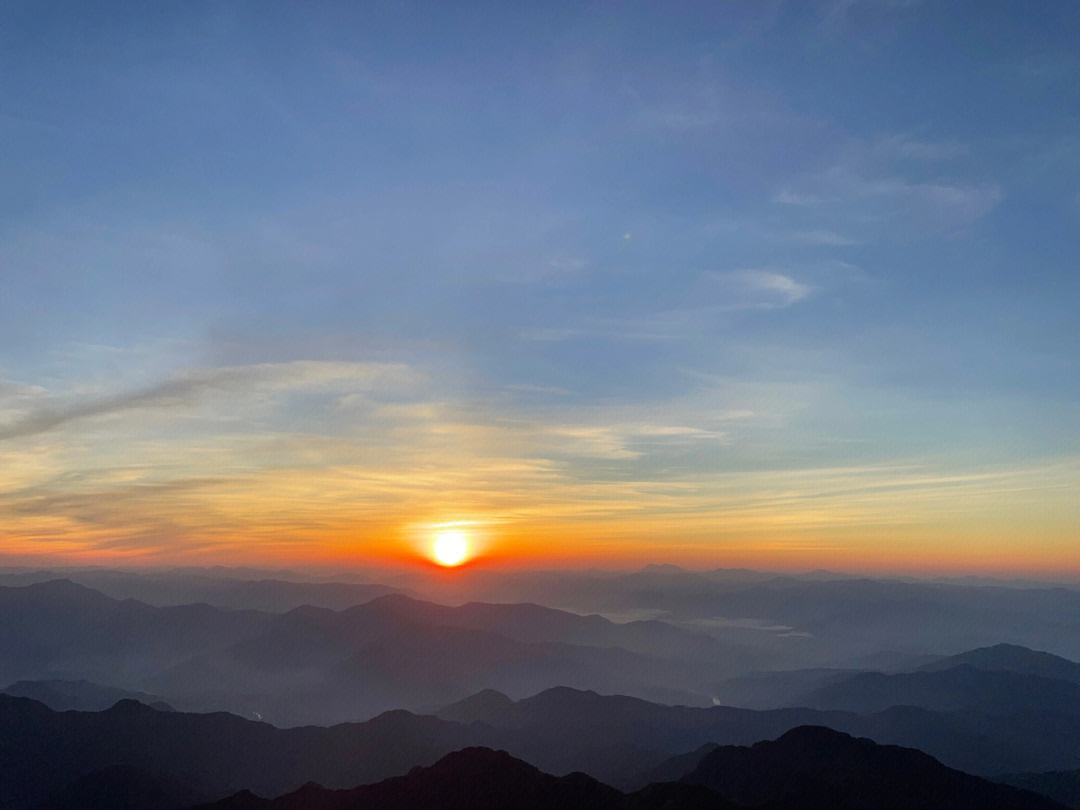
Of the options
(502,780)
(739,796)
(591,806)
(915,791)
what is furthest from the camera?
(739,796)

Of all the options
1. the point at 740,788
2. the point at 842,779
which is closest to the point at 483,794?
the point at 740,788

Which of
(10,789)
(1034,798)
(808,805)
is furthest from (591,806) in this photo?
(10,789)

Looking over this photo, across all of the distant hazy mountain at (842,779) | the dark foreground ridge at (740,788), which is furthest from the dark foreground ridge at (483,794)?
the distant hazy mountain at (842,779)

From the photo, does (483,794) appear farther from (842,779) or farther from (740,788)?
(842,779)

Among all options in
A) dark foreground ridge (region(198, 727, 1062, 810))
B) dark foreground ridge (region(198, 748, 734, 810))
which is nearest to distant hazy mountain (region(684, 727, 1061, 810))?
dark foreground ridge (region(198, 727, 1062, 810))

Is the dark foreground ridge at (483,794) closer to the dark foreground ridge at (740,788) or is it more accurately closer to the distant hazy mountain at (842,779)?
the dark foreground ridge at (740,788)

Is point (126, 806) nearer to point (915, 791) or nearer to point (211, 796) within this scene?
point (211, 796)

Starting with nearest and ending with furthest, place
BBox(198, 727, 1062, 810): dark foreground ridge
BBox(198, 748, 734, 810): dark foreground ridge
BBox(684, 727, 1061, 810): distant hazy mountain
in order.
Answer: BBox(198, 748, 734, 810): dark foreground ridge, BBox(198, 727, 1062, 810): dark foreground ridge, BBox(684, 727, 1061, 810): distant hazy mountain

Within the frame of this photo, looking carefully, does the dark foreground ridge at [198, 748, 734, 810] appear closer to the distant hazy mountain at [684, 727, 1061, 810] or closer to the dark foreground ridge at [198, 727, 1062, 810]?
the dark foreground ridge at [198, 727, 1062, 810]
